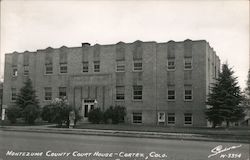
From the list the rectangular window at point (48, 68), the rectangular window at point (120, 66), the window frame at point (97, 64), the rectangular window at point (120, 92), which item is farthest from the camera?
the rectangular window at point (48, 68)

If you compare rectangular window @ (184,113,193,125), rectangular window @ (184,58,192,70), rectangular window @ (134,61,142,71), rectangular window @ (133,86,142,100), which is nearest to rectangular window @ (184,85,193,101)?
rectangular window @ (184,113,193,125)

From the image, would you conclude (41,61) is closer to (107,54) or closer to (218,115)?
(107,54)

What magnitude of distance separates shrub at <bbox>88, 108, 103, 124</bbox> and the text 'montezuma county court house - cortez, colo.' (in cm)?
197

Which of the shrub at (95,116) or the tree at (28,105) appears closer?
the tree at (28,105)

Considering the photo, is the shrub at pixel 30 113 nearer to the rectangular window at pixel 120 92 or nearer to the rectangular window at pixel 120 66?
the rectangular window at pixel 120 92

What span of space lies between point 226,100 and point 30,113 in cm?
1913

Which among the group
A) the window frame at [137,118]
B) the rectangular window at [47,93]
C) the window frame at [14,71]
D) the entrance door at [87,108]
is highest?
the window frame at [14,71]

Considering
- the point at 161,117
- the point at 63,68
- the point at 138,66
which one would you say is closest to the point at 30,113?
the point at 63,68

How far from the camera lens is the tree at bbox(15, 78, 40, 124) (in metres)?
33.7

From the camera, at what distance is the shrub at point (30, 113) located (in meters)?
33.6

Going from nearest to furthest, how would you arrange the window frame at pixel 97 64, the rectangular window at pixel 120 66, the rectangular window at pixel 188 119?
the rectangular window at pixel 188 119, the rectangular window at pixel 120 66, the window frame at pixel 97 64

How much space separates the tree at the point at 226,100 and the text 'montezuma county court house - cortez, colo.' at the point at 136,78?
3.42m

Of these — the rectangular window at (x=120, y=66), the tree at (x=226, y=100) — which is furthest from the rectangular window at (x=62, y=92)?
the tree at (x=226, y=100)

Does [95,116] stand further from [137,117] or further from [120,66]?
[120,66]
